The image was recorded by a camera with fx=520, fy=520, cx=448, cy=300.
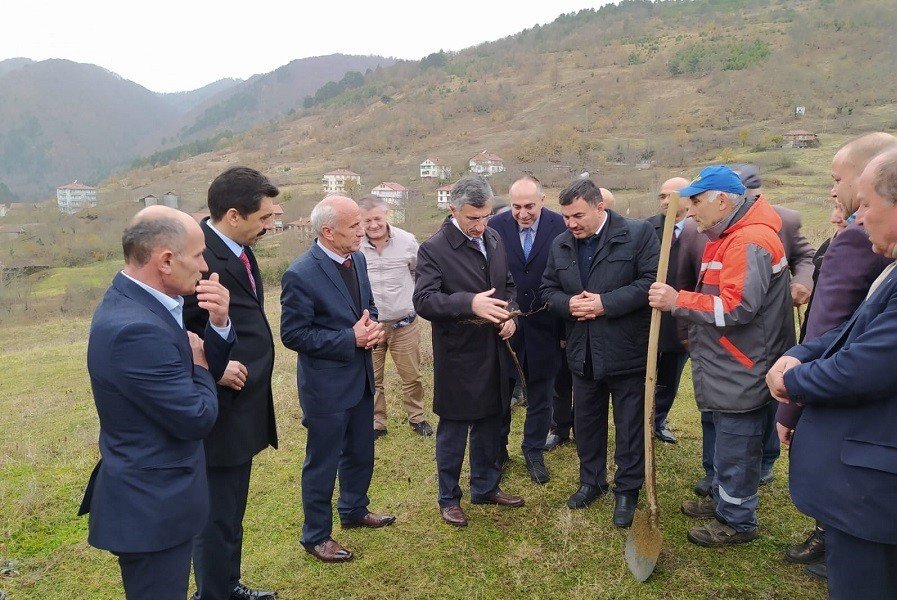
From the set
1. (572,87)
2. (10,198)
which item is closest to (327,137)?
(572,87)

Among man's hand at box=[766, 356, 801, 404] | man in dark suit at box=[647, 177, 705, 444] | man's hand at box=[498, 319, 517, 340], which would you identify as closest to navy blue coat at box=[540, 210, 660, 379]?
man's hand at box=[498, 319, 517, 340]

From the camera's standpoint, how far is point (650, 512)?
318 centimetres

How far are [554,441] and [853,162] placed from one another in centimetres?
322

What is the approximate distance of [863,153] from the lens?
2.72 meters

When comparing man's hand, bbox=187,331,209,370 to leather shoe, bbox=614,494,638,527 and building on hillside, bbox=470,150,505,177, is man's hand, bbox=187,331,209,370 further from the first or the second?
building on hillside, bbox=470,150,505,177

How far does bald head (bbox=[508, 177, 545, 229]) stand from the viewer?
4.32 m

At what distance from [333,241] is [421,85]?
461 feet

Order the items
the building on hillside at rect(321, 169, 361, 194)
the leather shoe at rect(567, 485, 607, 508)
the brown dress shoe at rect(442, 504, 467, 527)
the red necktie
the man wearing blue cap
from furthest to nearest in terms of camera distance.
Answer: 1. the building on hillside at rect(321, 169, 361, 194)
2. the leather shoe at rect(567, 485, 607, 508)
3. the brown dress shoe at rect(442, 504, 467, 527)
4. the man wearing blue cap
5. the red necktie

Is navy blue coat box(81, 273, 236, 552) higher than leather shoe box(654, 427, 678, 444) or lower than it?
higher

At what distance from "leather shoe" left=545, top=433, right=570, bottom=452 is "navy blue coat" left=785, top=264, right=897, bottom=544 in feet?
9.13

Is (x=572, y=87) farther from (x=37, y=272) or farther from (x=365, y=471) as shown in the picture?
(x=365, y=471)

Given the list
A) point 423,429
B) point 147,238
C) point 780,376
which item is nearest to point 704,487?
point 780,376

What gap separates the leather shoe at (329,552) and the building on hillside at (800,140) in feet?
169

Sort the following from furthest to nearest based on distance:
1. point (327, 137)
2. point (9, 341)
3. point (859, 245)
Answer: point (327, 137), point (9, 341), point (859, 245)
